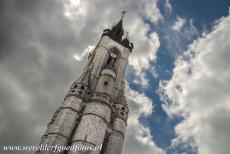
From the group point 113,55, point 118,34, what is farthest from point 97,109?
point 118,34

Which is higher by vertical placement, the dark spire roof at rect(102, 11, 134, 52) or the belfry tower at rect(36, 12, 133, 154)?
the dark spire roof at rect(102, 11, 134, 52)

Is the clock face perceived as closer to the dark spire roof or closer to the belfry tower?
the belfry tower

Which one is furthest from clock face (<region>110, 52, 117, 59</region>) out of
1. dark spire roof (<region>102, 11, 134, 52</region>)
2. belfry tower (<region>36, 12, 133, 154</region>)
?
dark spire roof (<region>102, 11, 134, 52</region>)

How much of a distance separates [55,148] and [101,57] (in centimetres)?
1687

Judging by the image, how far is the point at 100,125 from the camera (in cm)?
3288

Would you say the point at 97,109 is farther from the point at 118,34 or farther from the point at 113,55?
the point at 118,34

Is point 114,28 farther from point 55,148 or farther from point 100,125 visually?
point 55,148

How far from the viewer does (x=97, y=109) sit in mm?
34156

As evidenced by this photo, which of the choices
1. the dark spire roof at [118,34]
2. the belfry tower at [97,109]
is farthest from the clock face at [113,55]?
the dark spire roof at [118,34]

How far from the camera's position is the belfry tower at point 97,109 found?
3162 cm

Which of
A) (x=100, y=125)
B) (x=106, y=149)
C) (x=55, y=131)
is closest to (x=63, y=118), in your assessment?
(x=55, y=131)

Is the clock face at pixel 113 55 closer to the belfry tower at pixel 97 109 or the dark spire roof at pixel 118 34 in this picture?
the belfry tower at pixel 97 109

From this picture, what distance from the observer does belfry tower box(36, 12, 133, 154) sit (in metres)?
31.6

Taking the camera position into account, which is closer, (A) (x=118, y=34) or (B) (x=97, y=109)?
(B) (x=97, y=109)
